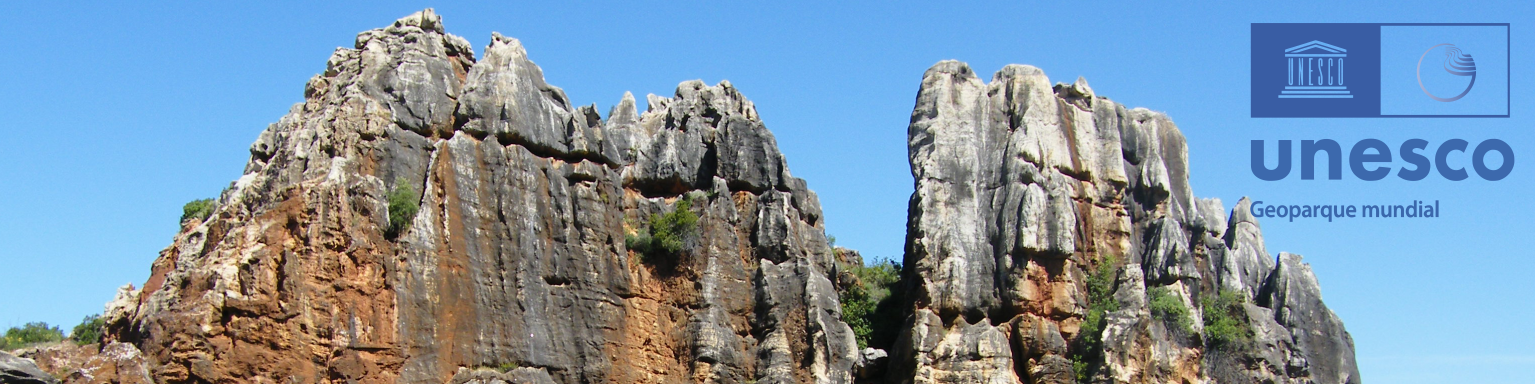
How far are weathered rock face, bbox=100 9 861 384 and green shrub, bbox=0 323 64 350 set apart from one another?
3.97m

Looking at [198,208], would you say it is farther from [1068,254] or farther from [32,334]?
[1068,254]

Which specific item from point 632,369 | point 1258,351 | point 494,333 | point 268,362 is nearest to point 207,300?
point 268,362

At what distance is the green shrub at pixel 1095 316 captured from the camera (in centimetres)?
6069

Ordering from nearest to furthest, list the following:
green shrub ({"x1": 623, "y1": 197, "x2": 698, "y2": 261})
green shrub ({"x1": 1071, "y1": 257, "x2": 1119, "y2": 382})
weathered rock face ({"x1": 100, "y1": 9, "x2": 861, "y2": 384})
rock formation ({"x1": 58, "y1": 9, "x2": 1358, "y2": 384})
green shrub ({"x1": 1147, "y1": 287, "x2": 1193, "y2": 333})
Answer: weathered rock face ({"x1": 100, "y1": 9, "x2": 861, "y2": 384}) → rock formation ({"x1": 58, "y1": 9, "x2": 1358, "y2": 384}) → green shrub ({"x1": 623, "y1": 197, "x2": 698, "y2": 261}) → green shrub ({"x1": 1071, "y1": 257, "x2": 1119, "y2": 382}) → green shrub ({"x1": 1147, "y1": 287, "x2": 1193, "y2": 333})

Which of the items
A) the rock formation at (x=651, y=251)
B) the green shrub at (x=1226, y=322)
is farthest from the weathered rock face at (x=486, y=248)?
the green shrub at (x=1226, y=322)

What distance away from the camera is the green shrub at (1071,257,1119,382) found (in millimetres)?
60688

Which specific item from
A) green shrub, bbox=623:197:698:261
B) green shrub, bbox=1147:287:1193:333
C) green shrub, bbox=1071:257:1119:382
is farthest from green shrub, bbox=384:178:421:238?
green shrub, bbox=1147:287:1193:333

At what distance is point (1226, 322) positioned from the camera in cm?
6512

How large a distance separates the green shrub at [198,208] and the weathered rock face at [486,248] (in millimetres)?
1855

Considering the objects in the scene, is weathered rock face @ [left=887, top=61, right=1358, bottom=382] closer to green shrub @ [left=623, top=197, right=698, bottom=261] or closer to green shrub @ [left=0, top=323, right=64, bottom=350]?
green shrub @ [left=623, top=197, right=698, bottom=261]

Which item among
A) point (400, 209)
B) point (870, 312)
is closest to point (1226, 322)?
point (870, 312)

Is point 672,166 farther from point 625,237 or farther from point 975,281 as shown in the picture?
point 975,281

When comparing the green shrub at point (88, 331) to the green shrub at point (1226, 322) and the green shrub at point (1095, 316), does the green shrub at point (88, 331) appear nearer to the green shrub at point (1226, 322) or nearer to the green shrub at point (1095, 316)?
the green shrub at point (1095, 316)

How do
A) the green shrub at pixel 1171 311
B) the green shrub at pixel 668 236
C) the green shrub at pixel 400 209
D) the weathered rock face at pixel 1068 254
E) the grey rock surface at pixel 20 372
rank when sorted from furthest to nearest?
the green shrub at pixel 1171 311
the weathered rock face at pixel 1068 254
the green shrub at pixel 668 236
the green shrub at pixel 400 209
the grey rock surface at pixel 20 372
